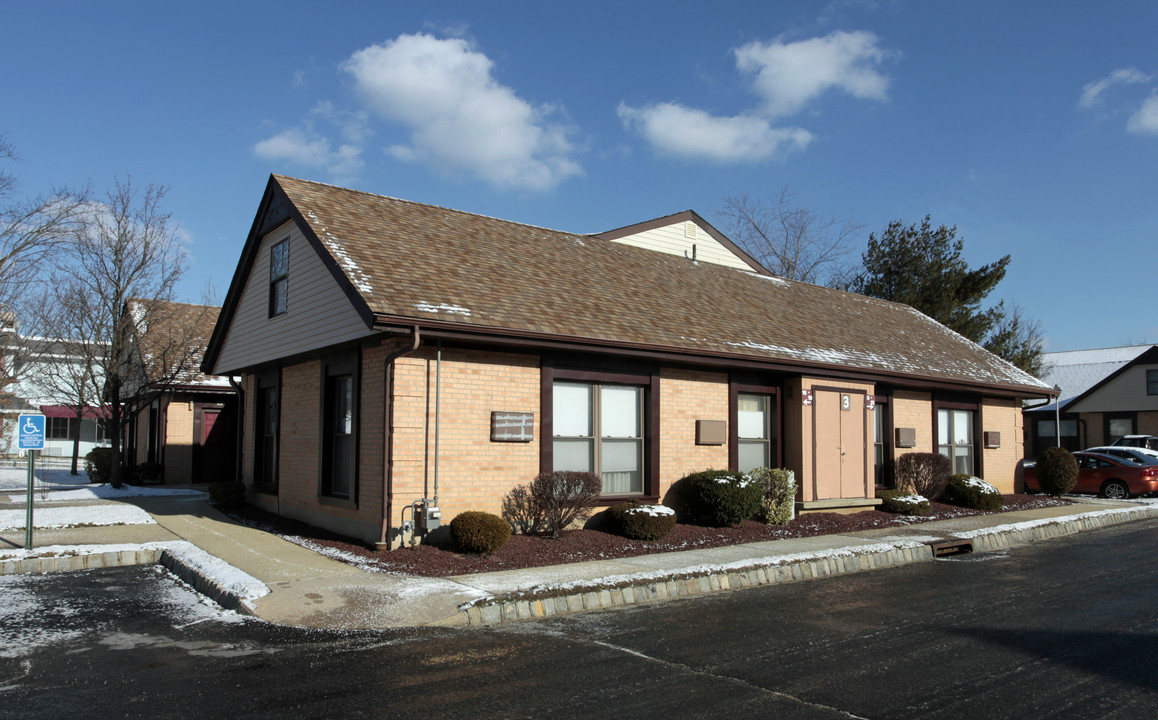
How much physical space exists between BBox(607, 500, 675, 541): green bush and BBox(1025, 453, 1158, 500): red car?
16.0 m

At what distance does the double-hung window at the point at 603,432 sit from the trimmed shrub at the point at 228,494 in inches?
296

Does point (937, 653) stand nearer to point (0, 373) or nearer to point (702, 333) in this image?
point (702, 333)

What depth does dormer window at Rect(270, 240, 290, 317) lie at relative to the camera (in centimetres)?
1563

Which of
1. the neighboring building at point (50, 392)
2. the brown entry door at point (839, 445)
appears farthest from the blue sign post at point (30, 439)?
the neighboring building at point (50, 392)

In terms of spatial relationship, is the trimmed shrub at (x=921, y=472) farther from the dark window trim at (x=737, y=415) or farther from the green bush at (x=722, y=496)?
the green bush at (x=722, y=496)

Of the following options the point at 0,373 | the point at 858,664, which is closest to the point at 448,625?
the point at 858,664

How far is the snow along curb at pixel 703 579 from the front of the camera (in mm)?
8492

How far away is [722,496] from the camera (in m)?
14.3

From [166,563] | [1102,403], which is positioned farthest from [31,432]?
[1102,403]

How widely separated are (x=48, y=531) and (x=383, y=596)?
787 centimetres

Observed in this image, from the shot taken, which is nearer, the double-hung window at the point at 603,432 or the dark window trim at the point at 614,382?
the dark window trim at the point at 614,382

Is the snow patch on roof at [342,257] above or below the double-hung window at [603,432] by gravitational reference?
above

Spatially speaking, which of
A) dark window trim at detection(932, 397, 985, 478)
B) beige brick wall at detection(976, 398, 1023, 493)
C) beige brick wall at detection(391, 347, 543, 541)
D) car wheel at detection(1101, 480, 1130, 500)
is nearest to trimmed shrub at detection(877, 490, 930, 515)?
dark window trim at detection(932, 397, 985, 478)

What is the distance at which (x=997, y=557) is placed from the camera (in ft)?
43.4
